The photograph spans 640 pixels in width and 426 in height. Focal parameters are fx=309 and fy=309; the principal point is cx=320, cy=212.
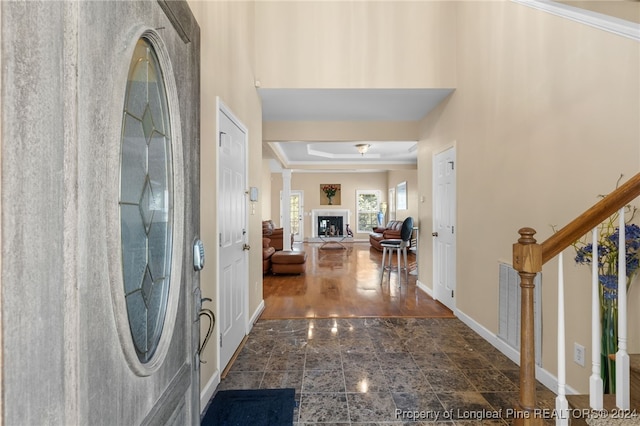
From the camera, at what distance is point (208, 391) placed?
6.75 feet

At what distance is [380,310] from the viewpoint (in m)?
3.80

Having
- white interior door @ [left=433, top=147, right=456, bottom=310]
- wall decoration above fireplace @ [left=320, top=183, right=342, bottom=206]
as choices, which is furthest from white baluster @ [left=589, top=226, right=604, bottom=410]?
wall decoration above fireplace @ [left=320, top=183, right=342, bottom=206]

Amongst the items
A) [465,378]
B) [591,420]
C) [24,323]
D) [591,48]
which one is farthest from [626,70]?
[24,323]

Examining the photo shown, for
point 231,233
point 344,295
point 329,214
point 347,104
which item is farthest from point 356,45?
point 329,214

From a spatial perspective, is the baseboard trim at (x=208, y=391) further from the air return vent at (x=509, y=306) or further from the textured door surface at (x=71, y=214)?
the air return vent at (x=509, y=306)

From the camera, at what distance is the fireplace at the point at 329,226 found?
1192cm

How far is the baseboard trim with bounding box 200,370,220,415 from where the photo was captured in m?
1.96

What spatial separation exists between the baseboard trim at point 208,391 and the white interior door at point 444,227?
275 cm

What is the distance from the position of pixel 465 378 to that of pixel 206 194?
2.32 m

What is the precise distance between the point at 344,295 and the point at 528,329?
10.6 ft

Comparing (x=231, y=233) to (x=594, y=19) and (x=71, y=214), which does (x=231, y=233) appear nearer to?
(x=71, y=214)

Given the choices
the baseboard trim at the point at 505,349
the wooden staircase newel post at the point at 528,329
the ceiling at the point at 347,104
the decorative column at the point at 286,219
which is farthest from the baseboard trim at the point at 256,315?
the decorative column at the point at 286,219

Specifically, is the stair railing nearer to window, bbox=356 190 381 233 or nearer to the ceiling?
the ceiling

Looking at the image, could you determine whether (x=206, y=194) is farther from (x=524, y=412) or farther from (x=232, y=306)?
(x=524, y=412)
